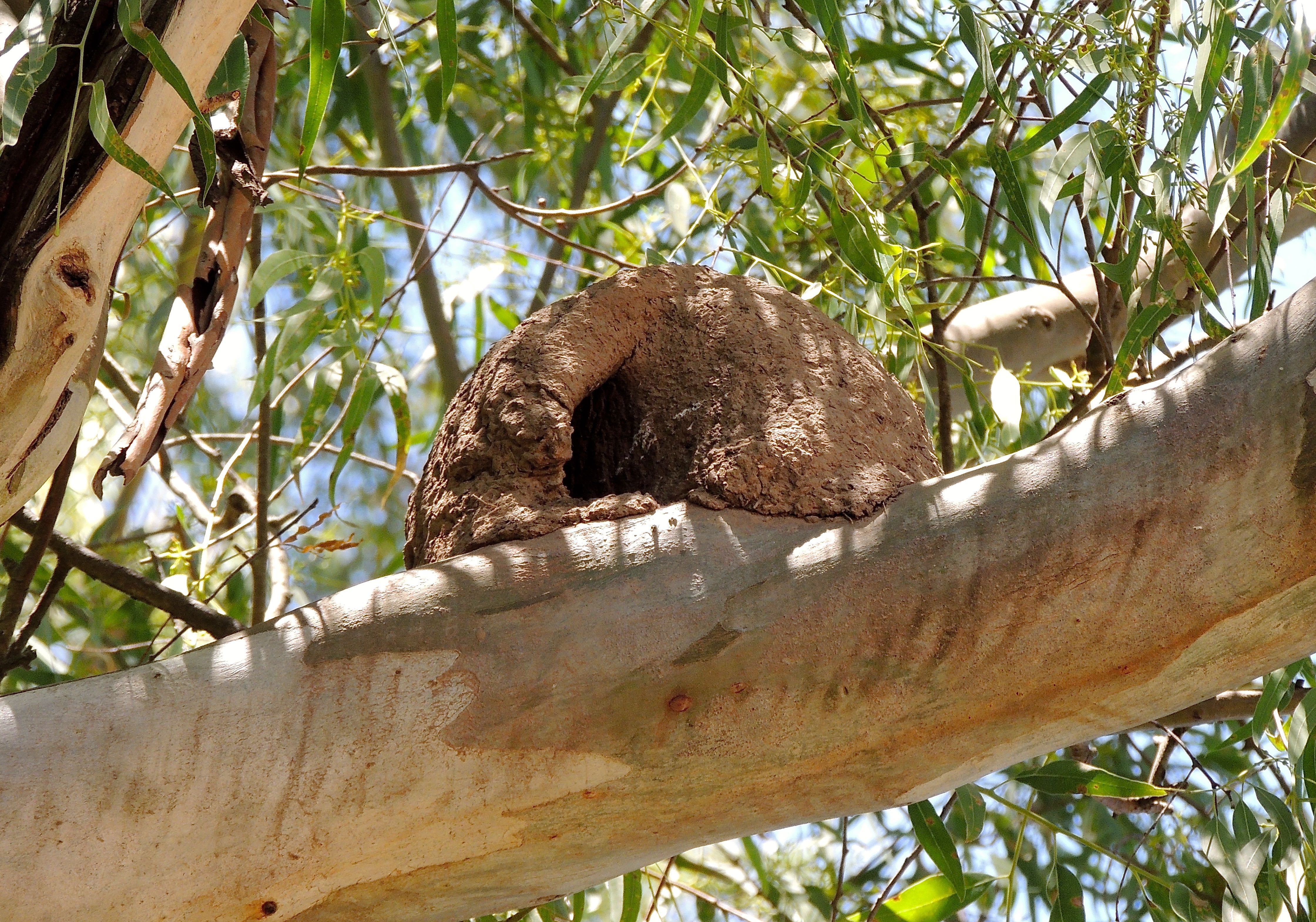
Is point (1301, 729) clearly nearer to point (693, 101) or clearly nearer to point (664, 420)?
point (664, 420)

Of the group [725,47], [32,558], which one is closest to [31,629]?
[32,558]

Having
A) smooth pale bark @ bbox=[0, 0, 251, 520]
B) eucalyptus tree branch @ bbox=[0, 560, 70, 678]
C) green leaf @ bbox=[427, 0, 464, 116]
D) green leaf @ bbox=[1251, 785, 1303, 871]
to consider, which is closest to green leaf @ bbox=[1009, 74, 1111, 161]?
green leaf @ bbox=[427, 0, 464, 116]

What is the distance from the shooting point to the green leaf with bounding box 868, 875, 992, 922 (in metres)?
2.37

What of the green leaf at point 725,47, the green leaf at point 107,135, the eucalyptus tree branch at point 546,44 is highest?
the eucalyptus tree branch at point 546,44

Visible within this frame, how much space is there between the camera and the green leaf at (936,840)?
1942 mm

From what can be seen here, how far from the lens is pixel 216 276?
6.15 ft

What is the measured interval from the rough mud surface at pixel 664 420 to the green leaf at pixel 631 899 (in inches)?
28.6

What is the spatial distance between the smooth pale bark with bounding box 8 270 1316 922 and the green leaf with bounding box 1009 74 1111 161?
0.80m

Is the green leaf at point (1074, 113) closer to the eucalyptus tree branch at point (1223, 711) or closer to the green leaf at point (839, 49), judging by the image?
the green leaf at point (839, 49)

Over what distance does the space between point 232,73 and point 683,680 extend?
1001 mm

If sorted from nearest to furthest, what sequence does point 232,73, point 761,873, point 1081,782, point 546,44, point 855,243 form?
point 232,73, point 1081,782, point 855,243, point 761,873, point 546,44

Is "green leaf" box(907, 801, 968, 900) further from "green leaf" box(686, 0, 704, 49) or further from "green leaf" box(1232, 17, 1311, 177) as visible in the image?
"green leaf" box(686, 0, 704, 49)

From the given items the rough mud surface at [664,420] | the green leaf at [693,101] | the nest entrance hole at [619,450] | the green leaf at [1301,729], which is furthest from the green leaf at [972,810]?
the green leaf at [693,101]

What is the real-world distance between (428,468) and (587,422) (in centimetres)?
29
